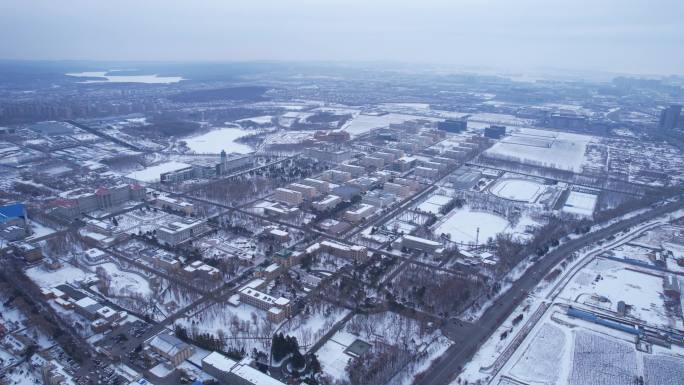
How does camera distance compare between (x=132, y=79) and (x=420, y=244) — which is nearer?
(x=420, y=244)

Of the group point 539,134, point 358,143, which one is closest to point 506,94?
point 539,134

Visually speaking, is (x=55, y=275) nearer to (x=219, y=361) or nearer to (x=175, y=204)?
(x=175, y=204)

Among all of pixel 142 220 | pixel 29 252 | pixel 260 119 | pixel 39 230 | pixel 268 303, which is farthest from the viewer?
pixel 260 119

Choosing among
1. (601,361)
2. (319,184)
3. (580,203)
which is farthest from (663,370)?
(319,184)

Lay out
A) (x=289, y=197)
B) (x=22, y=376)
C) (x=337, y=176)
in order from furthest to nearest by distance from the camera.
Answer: (x=337, y=176) → (x=289, y=197) → (x=22, y=376)

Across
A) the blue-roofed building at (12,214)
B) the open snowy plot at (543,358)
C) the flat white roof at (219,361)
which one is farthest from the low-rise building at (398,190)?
the blue-roofed building at (12,214)

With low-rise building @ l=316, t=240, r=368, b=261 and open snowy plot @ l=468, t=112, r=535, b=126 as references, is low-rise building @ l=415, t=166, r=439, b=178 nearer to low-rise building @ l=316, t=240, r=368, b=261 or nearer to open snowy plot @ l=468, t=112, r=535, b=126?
low-rise building @ l=316, t=240, r=368, b=261
